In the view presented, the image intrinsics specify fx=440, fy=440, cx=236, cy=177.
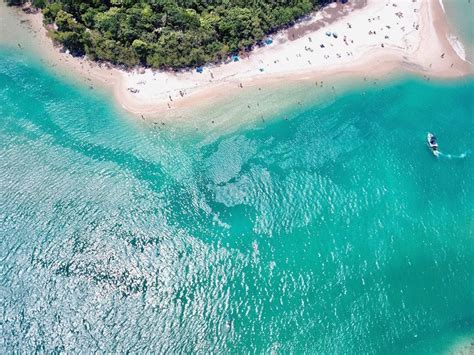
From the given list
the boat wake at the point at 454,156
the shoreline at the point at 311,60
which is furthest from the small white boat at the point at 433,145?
the shoreline at the point at 311,60

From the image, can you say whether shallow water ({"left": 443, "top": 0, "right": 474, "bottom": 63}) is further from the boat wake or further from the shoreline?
the boat wake

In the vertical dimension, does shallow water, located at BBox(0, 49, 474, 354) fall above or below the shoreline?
below

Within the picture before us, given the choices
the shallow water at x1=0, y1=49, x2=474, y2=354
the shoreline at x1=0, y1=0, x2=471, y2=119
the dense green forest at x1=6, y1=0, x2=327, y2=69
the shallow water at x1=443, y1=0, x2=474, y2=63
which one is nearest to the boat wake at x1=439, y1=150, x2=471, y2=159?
the shallow water at x1=0, y1=49, x2=474, y2=354

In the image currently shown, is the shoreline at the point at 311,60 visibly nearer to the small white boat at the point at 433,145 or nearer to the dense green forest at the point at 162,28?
the dense green forest at the point at 162,28

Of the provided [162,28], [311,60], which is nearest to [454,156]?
[311,60]

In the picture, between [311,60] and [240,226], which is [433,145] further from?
[240,226]
